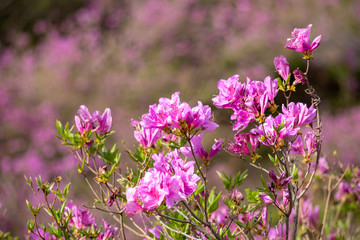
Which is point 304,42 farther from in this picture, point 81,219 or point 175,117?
point 81,219

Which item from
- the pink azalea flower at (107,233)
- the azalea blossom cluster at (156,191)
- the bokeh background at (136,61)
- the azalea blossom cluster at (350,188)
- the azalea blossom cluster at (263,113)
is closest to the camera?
the azalea blossom cluster at (156,191)

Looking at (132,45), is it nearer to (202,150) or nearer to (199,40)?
(199,40)

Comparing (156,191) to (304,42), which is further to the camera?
(304,42)

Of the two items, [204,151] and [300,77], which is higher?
[300,77]

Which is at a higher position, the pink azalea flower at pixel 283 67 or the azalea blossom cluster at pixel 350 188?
the pink azalea flower at pixel 283 67

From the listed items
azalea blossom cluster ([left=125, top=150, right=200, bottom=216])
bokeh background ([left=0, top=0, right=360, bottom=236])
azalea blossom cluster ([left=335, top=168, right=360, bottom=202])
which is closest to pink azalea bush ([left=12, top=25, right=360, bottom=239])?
azalea blossom cluster ([left=125, top=150, right=200, bottom=216])

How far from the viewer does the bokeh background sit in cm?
627

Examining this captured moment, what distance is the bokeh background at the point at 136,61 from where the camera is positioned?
20.6 ft

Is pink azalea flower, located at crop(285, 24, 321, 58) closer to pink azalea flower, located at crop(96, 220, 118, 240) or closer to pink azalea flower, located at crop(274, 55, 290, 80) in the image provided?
pink azalea flower, located at crop(274, 55, 290, 80)

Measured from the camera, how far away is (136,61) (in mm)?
7922

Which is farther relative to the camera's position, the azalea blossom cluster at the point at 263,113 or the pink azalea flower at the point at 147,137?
the pink azalea flower at the point at 147,137

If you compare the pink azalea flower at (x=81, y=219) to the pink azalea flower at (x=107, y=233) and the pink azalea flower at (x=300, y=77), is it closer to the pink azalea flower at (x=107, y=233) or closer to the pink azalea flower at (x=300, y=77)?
the pink azalea flower at (x=107, y=233)

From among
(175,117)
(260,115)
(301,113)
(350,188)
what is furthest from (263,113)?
(350,188)

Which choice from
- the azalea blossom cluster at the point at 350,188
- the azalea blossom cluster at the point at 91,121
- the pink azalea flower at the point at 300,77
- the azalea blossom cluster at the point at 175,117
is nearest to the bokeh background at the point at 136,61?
the azalea blossom cluster at the point at 350,188
